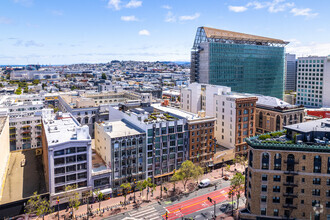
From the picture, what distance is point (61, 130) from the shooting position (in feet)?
323

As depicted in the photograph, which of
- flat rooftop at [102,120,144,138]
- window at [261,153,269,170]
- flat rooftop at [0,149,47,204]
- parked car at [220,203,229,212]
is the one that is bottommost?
parked car at [220,203,229,212]

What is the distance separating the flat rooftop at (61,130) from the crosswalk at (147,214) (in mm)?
27750

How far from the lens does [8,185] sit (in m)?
93.6

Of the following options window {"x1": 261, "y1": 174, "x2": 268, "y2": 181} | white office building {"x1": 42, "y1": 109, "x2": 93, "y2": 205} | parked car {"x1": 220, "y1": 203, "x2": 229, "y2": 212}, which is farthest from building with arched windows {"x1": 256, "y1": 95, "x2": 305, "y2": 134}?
white office building {"x1": 42, "y1": 109, "x2": 93, "y2": 205}

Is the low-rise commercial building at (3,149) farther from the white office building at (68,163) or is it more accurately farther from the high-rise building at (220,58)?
the high-rise building at (220,58)

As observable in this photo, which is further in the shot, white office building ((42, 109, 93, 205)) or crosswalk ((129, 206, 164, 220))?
white office building ((42, 109, 93, 205))

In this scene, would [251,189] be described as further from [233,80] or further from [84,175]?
[233,80]

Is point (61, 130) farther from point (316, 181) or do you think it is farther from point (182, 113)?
point (316, 181)

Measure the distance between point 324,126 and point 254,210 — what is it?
31817mm

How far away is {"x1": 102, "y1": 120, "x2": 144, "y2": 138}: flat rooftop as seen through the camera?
94.5 metres

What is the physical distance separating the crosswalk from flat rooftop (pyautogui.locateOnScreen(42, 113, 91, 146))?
91.0ft

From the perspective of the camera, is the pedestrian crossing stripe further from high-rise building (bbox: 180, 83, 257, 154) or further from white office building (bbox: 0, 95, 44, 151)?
white office building (bbox: 0, 95, 44, 151)

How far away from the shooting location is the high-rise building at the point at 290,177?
2758 inches

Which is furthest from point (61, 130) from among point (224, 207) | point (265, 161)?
point (265, 161)
